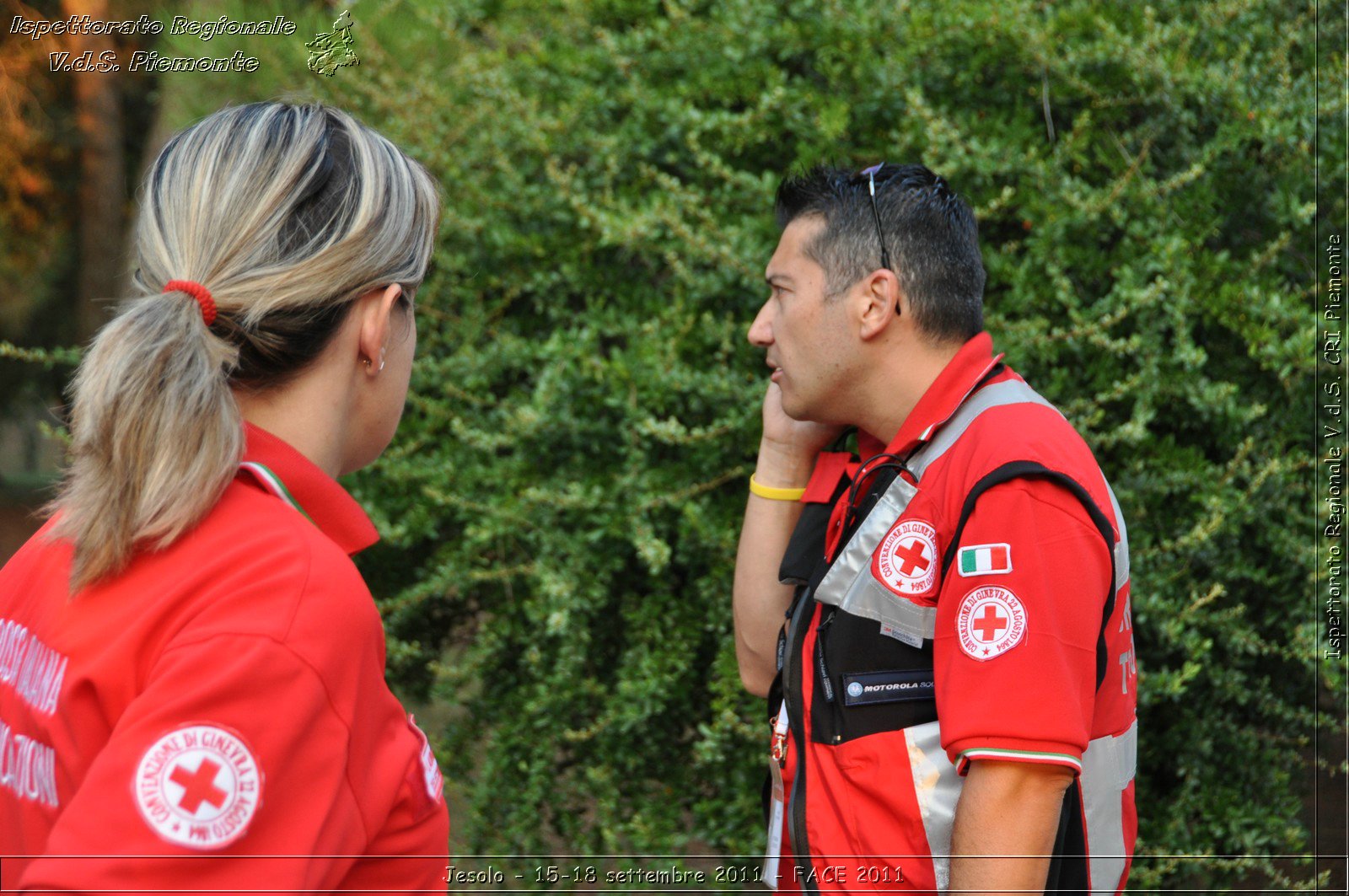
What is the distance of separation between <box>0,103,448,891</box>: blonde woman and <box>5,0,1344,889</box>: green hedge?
1.47m

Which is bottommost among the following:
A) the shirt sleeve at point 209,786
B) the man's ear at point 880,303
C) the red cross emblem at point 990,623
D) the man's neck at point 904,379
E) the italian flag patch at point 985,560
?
the shirt sleeve at point 209,786

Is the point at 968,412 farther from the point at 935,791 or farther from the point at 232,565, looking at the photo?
the point at 232,565

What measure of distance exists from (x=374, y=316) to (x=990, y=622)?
1.04 m

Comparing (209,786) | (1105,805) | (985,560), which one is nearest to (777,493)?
(985,560)

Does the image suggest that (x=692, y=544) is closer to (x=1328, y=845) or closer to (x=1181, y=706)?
(x=1181, y=706)

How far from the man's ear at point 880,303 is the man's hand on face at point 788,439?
0.35 m

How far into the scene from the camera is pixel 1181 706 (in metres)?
3.02

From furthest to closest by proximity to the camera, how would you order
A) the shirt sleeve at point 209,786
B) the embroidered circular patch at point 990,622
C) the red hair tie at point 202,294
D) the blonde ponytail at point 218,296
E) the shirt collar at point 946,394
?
the shirt collar at point 946,394 → the embroidered circular patch at point 990,622 → the red hair tie at point 202,294 → the blonde ponytail at point 218,296 → the shirt sleeve at point 209,786

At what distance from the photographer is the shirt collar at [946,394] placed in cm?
200

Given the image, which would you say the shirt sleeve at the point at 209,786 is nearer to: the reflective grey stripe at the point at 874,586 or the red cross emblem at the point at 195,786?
the red cross emblem at the point at 195,786

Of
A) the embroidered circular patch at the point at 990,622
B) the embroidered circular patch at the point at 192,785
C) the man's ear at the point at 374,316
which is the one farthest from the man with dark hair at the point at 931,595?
the embroidered circular patch at the point at 192,785

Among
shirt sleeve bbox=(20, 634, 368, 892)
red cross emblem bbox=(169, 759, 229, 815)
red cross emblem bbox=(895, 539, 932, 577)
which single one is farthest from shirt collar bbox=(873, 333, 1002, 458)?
red cross emblem bbox=(169, 759, 229, 815)

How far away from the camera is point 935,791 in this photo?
176 centimetres

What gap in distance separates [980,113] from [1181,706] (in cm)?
183
